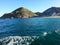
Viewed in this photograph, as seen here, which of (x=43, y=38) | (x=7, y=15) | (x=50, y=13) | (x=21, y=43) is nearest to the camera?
(x=43, y=38)

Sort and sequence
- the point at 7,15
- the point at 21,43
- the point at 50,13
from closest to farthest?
the point at 21,43, the point at 50,13, the point at 7,15

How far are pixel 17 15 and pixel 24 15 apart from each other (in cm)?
605

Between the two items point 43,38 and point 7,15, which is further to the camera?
point 7,15

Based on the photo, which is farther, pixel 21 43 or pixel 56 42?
pixel 21 43

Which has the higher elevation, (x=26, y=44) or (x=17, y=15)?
(x=26, y=44)

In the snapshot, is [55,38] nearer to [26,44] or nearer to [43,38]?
[43,38]

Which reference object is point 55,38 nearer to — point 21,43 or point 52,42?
point 52,42

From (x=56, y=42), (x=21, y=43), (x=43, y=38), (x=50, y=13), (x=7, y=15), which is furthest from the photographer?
(x=7, y=15)

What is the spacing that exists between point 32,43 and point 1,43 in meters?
1.77

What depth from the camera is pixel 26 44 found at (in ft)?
26.1

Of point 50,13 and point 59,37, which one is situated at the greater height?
point 59,37

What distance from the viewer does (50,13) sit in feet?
504

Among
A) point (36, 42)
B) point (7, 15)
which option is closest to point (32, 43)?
point (36, 42)

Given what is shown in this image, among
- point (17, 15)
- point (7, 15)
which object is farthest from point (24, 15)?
point (7, 15)
